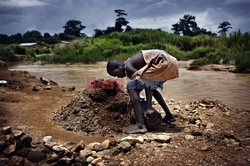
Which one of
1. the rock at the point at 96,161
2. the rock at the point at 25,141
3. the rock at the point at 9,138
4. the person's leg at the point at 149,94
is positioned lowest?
the rock at the point at 96,161

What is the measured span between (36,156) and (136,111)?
1287mm

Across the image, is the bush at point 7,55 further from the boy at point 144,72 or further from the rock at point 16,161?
the rock at point 16,161

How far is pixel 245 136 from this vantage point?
3414mm

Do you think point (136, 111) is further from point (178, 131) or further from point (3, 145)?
point (3, 145)

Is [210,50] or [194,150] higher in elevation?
[210,50]

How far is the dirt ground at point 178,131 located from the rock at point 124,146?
4 cm

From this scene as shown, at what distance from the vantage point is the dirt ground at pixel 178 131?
266cm

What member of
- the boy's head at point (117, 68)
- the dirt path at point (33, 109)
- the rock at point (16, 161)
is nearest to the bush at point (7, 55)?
the dirt path at point (33, 109)

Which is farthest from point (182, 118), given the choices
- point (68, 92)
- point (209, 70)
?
point (209, 70)

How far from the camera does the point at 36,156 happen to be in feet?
8.99

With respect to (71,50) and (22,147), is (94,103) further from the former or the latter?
(71,50)

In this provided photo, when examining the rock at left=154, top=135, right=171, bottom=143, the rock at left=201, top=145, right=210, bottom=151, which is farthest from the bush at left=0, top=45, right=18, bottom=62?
the rock at left=201, top=145, right=210, bottom=151

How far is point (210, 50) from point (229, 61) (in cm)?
328

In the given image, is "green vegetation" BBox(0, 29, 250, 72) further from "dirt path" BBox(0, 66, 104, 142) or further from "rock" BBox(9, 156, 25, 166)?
"rock" BBox(9, 156, 25, 166)
